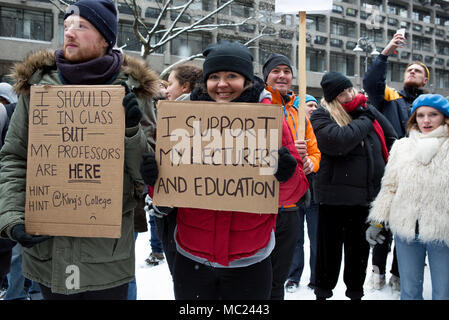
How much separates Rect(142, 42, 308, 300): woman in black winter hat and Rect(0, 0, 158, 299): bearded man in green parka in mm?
252

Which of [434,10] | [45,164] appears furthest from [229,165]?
[434,10]

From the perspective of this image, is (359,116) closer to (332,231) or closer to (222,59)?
(332,231)

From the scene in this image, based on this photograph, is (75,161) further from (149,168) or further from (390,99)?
(390,99)

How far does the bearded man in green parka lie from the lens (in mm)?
1586

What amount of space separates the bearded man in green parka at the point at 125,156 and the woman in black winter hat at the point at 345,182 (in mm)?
1837

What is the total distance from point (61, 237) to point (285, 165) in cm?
106

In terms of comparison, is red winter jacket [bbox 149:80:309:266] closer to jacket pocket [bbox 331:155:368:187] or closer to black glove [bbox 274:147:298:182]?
black glove [bbox 274:147:298:182]

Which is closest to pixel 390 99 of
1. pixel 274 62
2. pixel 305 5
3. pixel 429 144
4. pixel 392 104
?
pixel 392 104

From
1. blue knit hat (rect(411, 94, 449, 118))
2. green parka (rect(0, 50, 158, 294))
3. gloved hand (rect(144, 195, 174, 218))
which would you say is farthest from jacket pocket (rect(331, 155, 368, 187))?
green parka (rect(0, 50, 158, 294))

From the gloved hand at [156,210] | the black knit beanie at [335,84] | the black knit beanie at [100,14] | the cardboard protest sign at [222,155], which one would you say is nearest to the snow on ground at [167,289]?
the gloved hand at [156,210]

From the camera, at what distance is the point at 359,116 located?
3.15m

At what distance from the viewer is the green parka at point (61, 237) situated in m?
1.58

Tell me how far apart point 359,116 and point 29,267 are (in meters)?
2.73
